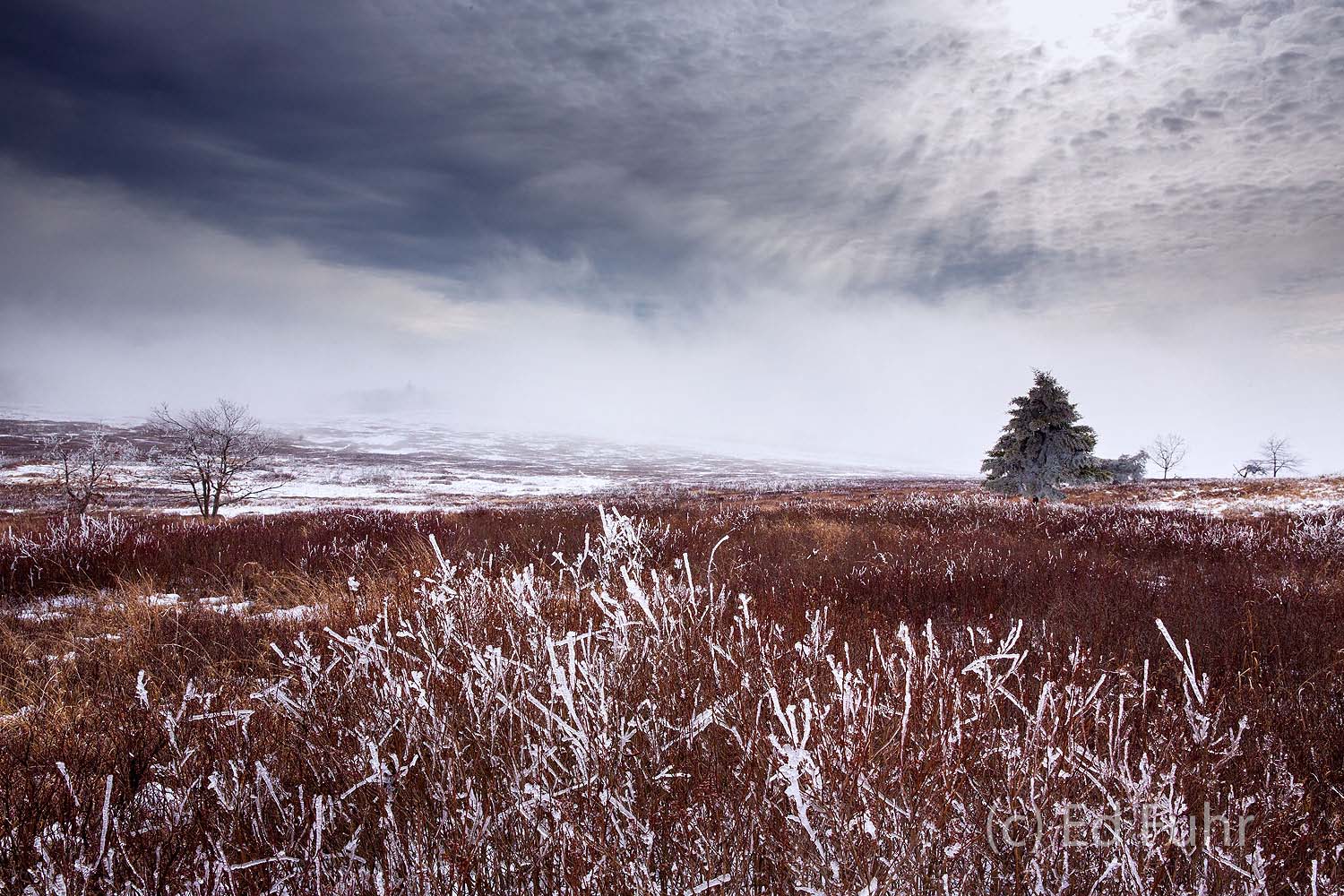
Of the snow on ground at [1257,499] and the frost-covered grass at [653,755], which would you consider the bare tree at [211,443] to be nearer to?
the frost-covered grass at [653,755]

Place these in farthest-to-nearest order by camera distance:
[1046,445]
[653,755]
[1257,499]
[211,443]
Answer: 1. [1046,445]
2. [1257,499]
3. [211,443]
4. [653,755]

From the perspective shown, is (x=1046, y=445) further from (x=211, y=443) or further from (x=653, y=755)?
(x=211, y=443)

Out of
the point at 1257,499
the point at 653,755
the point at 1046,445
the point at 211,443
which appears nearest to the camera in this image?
the point at 653,755

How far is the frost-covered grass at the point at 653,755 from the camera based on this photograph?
135cm

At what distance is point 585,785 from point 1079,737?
1.73 metres

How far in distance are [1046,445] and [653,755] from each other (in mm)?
20173

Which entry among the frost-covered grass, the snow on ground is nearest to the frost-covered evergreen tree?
the snow on ground

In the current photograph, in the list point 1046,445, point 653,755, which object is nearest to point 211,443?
point 653,755

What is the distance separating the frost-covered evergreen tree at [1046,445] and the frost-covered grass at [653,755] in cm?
1520

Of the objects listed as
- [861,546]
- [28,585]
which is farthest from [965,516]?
[28,585]

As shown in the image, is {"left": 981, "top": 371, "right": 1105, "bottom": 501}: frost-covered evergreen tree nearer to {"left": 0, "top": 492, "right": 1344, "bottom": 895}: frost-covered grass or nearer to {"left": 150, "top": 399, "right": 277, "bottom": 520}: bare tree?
{"left": 0, "top": 492, "right": 1344, "bottom": 895}: frost-covered grass

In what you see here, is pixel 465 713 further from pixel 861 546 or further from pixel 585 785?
pixel 861 546

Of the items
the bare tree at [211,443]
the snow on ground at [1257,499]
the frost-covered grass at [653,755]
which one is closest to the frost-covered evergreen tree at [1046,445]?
the snow on ground at [1257,499]

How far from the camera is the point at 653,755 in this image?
1.87 metres
